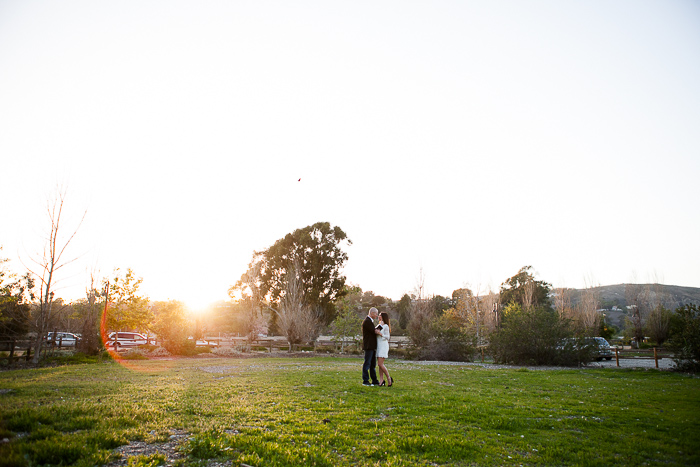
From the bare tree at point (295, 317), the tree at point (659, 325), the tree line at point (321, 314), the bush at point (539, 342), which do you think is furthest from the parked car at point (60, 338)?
the tree at point (659, 325)

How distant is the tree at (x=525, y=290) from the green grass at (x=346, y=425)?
43651 millimetres

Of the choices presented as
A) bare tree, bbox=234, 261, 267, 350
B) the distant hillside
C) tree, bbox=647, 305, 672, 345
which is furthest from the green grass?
the distant hillside

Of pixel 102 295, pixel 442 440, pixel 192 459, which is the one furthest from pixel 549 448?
pixel 102 295

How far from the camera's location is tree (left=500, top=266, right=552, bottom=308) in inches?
1977

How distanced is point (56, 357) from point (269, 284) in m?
26.9

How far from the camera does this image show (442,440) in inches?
210

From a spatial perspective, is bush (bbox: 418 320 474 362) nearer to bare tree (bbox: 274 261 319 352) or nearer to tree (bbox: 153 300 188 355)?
bare tree (bbox: 274 261 319 352)

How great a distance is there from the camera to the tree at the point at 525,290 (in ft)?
165

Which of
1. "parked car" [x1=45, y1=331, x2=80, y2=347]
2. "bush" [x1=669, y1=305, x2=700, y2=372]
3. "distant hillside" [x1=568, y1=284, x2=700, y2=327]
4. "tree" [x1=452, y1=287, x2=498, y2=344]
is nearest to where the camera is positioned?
"bush" [x1=669, y1=305, x2=700, y2=372]

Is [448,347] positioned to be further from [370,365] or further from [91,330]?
[91,330]

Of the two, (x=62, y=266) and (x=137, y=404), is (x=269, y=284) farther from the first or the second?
(x=137, y=404)

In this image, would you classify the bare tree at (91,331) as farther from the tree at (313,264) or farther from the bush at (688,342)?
Result: the bush at (688,342)

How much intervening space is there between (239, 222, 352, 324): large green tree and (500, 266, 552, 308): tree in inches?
968

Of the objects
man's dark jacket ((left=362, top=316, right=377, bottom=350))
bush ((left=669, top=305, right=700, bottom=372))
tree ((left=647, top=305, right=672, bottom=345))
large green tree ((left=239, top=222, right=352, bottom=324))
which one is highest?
large green tree ((left=239, top=222, right=352, bottom=324))
